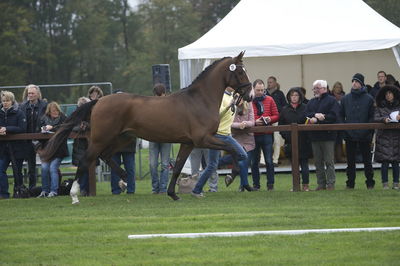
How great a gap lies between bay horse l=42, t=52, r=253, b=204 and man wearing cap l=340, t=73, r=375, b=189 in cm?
213

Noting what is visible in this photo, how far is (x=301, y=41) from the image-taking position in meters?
17.5

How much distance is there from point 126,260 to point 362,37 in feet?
33.8

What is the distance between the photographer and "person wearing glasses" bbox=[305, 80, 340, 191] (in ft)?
46.1

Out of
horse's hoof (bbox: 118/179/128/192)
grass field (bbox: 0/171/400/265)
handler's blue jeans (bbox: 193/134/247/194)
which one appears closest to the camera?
grass field (bbox: 0/171/400/265)

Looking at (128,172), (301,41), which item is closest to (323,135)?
(128,172)

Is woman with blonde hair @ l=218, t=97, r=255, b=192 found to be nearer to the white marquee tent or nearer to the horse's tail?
the horse's tail

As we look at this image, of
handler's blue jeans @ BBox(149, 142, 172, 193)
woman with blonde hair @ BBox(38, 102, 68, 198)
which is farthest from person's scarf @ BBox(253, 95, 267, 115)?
woman with blonde hair @ BBox(38, 102, 68, 198)

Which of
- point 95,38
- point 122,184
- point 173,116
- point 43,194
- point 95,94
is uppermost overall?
point 95,38

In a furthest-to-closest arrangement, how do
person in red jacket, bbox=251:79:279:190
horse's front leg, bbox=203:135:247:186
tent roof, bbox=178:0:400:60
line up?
tent roof, bbox=178:0:400:60, person in red jacket, bbox=251:79:279:190, horse's front leg, bbox=203:135:247:186

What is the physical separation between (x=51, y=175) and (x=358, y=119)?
17.0 ft

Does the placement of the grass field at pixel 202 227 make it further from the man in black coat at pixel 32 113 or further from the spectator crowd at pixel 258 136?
the man in black coat at pixel 32 113

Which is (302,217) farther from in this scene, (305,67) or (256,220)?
(305,67)

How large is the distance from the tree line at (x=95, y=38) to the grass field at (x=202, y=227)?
86.8 feet

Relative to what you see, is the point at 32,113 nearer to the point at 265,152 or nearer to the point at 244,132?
the point at 244,132
